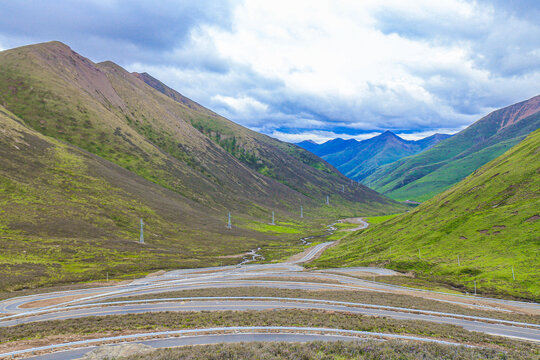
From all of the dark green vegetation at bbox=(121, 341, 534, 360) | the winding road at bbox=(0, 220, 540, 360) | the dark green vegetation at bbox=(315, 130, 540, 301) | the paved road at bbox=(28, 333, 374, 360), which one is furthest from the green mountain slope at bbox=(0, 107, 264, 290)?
the dark green vegetation at bbox=(315, 130, 540, 301)

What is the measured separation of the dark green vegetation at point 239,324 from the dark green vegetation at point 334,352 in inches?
220

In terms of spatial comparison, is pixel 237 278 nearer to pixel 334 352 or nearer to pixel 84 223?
pixel 334 352

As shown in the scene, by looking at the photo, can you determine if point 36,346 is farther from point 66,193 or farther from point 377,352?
point 66,193

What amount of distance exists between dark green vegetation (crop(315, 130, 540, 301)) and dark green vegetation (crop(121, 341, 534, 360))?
135 feet

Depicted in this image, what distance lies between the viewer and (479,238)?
78312 millimetres

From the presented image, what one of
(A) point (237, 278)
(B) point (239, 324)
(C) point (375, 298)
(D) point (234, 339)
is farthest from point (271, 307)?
(A) point (237, 278)

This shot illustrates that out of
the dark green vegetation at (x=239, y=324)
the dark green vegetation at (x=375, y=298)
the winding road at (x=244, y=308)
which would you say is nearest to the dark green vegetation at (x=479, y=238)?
the winding road at (x=244, y=308)

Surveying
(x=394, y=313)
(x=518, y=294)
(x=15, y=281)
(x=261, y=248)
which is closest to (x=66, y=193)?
(x=15, y=281)

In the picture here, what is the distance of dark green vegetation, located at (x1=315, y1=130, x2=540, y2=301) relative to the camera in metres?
60.1

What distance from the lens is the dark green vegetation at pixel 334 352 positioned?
2077 centimetres

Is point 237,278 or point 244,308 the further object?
point 237,278

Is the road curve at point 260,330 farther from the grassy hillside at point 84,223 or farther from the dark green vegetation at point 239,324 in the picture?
the grassy hillside at point 84,223

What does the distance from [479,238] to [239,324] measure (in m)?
75.8

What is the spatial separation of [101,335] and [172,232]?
12781 centimetres
